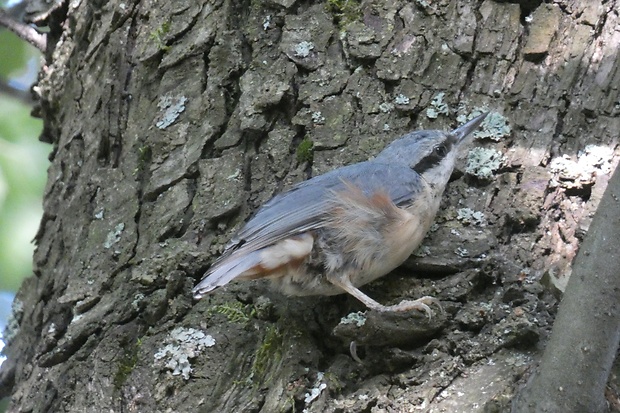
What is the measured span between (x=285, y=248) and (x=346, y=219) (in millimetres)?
234

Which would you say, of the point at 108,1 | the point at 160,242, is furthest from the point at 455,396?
the point at 108,1

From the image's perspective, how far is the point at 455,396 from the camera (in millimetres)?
1977

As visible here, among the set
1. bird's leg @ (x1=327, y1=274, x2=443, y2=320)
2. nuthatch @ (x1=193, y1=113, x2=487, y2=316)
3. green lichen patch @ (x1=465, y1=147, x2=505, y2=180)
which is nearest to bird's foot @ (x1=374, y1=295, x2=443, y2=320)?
bird's leg @ (x1=327, y1=274, x2=443, y2=320)

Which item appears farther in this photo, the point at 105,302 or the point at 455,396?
the point at 105,302

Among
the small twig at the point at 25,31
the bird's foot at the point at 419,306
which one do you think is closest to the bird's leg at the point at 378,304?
the bird's foot at the point at 419,306

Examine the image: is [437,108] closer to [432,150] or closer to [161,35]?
[432,150]

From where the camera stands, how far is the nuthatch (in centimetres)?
250

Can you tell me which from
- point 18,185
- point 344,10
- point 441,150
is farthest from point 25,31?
point 441,150

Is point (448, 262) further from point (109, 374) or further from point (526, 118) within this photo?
point (109, 374)

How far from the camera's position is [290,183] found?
270 cm

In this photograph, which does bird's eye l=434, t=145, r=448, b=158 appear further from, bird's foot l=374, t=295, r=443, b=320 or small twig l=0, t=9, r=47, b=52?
small twig l=0, t=9, r=47, b=52

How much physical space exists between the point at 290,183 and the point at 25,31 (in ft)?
6.23

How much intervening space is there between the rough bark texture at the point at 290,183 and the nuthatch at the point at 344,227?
0.06 m

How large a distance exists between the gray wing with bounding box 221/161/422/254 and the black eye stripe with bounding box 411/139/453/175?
0.38ft
